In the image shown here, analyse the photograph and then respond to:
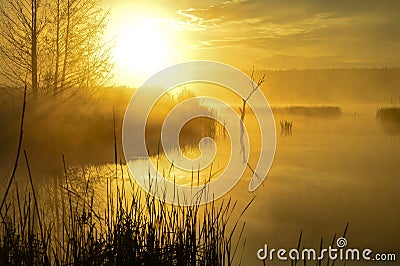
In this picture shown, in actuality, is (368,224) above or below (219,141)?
below

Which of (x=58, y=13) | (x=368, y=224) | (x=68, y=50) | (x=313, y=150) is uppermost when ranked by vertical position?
(x=58, y=13)

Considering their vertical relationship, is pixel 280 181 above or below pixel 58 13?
below

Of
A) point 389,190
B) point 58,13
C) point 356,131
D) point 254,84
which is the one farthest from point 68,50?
point 356,131

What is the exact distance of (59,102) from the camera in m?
13.6

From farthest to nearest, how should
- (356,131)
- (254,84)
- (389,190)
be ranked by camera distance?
1. (356,131)
2. (254,84)
3. (389,190)

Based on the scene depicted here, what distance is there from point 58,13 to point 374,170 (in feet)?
30.4

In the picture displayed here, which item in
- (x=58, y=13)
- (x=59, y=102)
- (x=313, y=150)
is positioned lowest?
(x=313, y=150)

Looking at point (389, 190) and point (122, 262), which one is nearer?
point (122, 262)

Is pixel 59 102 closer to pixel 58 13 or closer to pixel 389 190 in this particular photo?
pixel 58 13

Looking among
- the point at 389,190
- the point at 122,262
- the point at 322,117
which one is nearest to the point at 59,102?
the point at 389,190

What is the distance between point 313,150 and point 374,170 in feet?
10.3

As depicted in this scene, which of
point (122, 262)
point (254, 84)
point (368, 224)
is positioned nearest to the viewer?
point (122, 262)

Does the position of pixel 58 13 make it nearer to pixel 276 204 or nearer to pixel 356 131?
pixel 276 204

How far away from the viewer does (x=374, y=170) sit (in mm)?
11234
